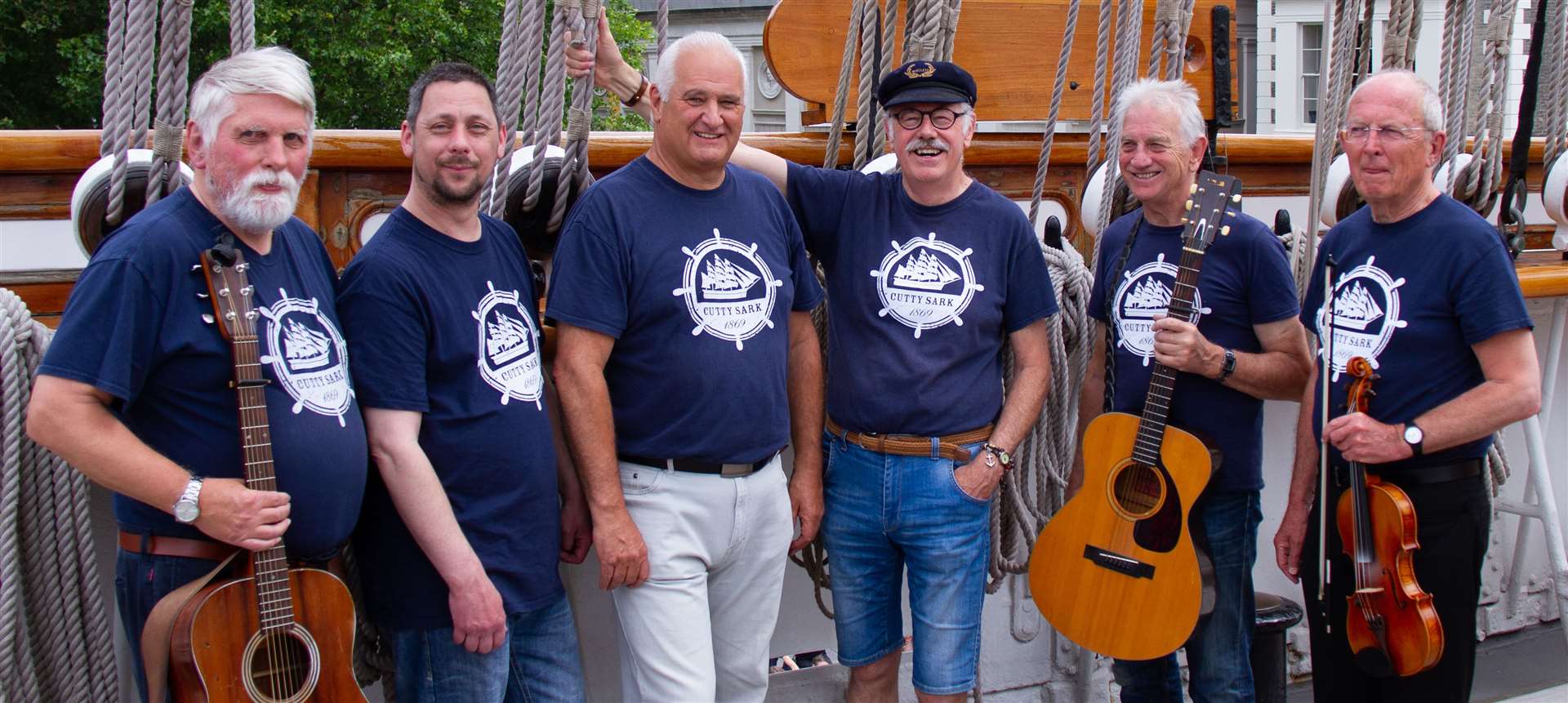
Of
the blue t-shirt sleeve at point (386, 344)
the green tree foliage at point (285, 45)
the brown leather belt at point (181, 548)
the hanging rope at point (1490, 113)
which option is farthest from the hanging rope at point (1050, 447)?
the green tree foliage at point (285, 45)

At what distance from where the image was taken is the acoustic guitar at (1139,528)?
8.76ft

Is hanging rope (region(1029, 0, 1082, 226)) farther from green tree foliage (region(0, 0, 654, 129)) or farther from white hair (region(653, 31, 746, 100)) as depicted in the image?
green tree foliage (region(0, 0, 654, 129))

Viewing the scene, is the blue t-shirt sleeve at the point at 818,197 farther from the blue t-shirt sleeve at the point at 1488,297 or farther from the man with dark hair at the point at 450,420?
the blue t-shirt sleeve at the point at 1488,297

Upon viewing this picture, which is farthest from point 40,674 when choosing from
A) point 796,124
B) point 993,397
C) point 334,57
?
point 796,124

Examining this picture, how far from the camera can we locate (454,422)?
2.17 m

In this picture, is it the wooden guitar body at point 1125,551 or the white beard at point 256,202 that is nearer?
the white beard at point 256,202

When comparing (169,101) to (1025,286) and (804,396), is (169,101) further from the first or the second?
(1025,286)

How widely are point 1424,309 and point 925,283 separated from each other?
986 millimetres

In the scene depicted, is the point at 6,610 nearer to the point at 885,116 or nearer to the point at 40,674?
the point at 40,674

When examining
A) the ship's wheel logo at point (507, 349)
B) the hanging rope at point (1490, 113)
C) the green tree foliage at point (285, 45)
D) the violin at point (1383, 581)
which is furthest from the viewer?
the green tree foliage at point (285, 45)

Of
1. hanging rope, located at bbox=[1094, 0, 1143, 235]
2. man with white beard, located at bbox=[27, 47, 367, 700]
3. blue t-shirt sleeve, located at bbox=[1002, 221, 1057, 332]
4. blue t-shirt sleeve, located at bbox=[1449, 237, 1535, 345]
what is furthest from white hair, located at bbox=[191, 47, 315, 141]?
hanging rope, located at bbox=[1094, 0, 1143, 235]

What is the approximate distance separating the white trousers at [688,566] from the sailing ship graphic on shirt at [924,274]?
46 centimetres

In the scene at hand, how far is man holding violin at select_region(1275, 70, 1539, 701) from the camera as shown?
2479 mm

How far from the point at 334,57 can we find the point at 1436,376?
15292 mm
